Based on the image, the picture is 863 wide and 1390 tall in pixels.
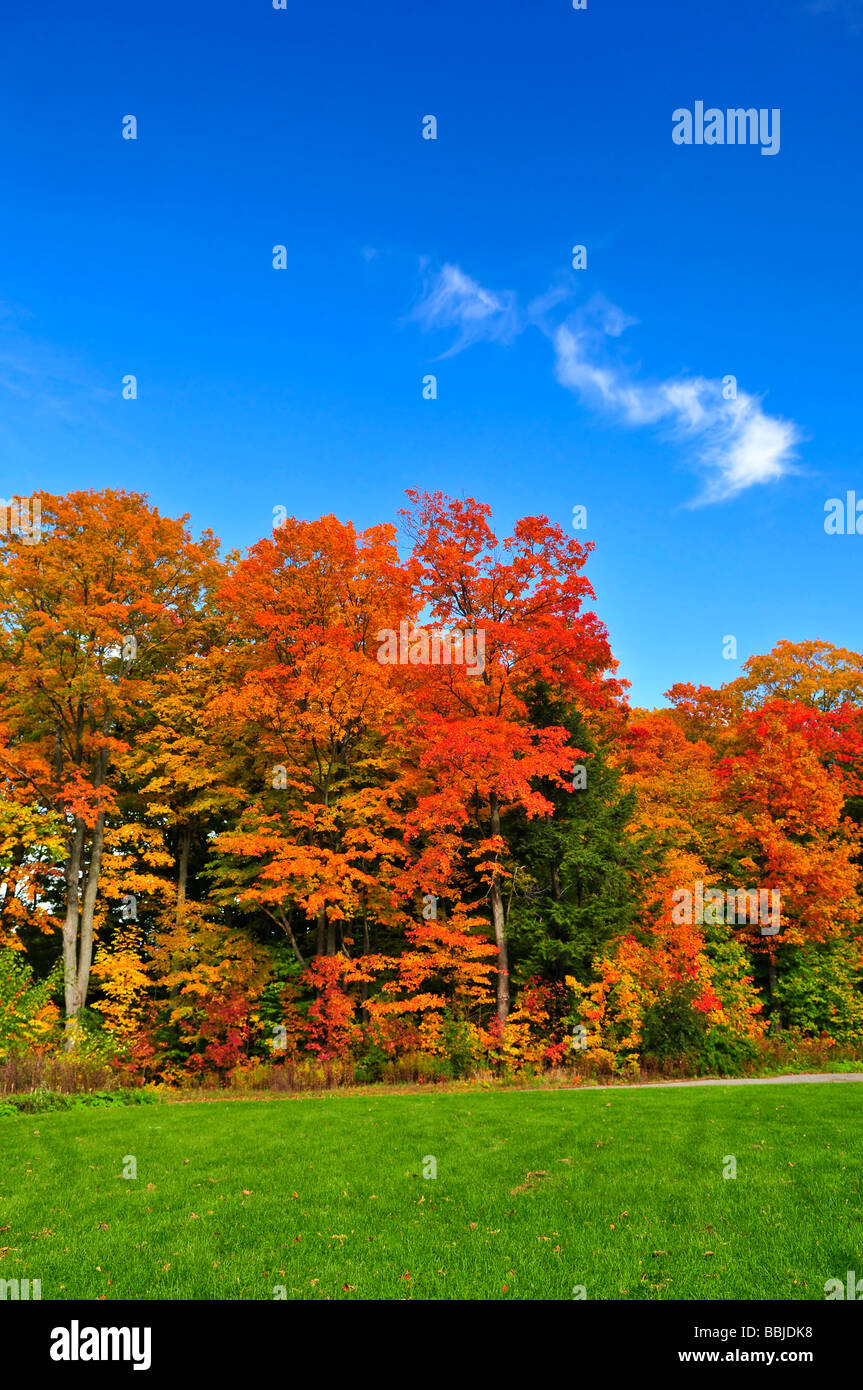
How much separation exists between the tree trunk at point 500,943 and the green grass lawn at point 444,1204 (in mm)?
7568

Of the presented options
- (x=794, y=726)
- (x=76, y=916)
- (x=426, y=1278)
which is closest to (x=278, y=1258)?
(x=426, y=1278)

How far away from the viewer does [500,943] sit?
20172mm

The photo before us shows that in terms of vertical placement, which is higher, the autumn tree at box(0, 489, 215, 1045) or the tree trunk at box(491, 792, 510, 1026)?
the autumn tree at box(0, 489, 215, 1045)

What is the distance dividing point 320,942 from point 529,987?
5.98 m

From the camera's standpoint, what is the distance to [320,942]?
21.6 m

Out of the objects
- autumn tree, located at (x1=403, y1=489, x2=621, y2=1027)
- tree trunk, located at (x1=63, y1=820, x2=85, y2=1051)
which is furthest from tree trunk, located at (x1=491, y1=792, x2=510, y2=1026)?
tree trunk, located at (x1=63, y1=820, x2=85, y2=1051)

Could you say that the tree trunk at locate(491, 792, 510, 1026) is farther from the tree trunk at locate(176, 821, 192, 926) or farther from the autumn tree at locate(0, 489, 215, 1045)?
the autumn tree at locate(0, 489, 215, 1045)

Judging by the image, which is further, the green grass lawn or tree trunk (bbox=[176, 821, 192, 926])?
tree trunk (bbox=[176, 821, 192, 926])

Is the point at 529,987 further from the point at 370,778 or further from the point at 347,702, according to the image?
the point at 347,702

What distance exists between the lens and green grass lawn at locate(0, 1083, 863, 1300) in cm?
555

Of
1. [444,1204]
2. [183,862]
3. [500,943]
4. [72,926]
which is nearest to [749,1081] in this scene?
[500,943]

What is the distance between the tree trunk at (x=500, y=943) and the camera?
19792 mm

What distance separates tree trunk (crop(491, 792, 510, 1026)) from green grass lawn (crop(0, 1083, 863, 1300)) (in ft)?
24.8

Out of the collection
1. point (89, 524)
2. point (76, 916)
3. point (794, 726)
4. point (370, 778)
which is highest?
point (89, 524)
